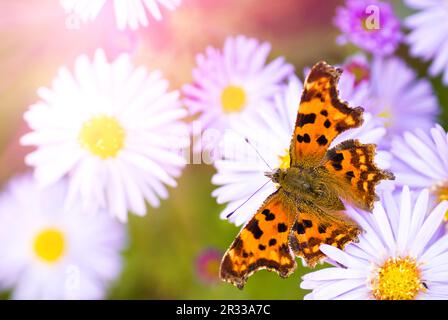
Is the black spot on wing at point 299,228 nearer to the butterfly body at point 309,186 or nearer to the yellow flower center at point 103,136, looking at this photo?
the butterfly body at point 309,186

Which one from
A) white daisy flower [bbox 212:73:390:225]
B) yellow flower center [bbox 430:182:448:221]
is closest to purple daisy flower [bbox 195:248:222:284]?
white daisy flower [bbox 212:73:390:225]

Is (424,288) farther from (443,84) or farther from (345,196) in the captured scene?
(443,84)

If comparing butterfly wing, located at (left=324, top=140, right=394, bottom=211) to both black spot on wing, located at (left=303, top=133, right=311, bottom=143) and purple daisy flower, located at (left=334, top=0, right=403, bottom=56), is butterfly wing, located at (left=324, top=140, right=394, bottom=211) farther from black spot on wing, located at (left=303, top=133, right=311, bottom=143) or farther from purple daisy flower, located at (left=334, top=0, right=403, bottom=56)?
purple daisy flower, located at (left=334, top=0, right=403, bottom=56)

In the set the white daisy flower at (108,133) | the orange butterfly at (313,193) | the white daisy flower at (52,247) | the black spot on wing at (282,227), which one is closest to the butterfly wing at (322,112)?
the orange butterfly at (313,193)

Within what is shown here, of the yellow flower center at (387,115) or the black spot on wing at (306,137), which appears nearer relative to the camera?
the black spot on wing at (306,137)

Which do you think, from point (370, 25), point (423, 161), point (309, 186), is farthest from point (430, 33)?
point (309, 186)

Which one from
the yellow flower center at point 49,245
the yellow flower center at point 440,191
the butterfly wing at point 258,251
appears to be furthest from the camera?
the yellow flower center at point 49,245
